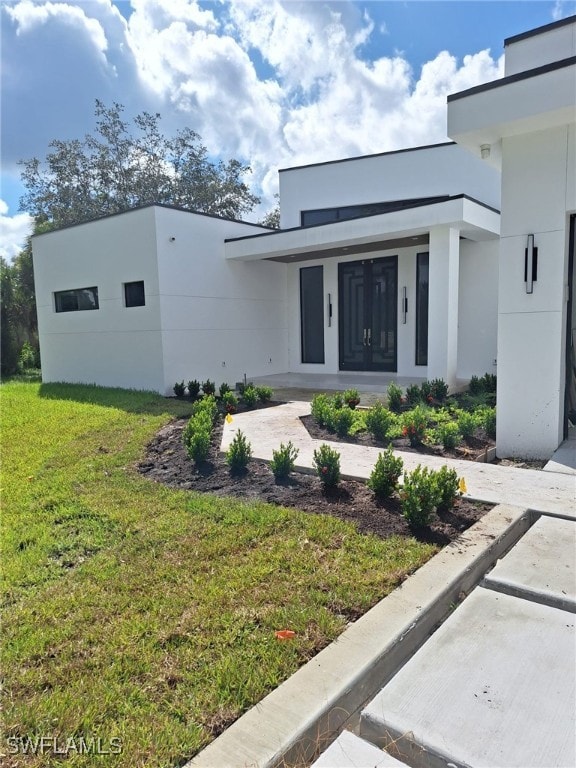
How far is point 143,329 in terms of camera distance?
35.1ft

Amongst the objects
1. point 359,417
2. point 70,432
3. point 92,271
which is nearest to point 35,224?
point 92,271

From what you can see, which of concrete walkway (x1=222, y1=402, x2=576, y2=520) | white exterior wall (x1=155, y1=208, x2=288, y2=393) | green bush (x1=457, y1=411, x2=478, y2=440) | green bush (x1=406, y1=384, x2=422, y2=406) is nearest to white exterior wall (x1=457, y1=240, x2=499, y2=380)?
green bush (x1=406, y1=384, x2=422, y2=406)

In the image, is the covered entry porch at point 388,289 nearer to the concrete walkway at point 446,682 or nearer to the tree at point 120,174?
the concrete walkway at point 446,682

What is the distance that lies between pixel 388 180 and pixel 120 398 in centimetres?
886

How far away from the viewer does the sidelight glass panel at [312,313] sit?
1304cm

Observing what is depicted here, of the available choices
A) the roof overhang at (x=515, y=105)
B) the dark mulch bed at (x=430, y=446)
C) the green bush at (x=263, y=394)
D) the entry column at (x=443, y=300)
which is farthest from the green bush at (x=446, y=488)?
the entry column at (x=443, y=300)

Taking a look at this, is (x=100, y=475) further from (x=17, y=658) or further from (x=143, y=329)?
(x=143, y=329)

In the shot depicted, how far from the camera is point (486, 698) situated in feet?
5.95

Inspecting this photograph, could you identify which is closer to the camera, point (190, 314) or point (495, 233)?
point (495, 233)

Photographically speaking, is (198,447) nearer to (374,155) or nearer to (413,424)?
(413,424)

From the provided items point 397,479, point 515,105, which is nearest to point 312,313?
point 515,105

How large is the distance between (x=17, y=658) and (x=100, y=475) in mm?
2873

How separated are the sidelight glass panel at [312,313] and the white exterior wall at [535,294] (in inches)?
Answer: 313

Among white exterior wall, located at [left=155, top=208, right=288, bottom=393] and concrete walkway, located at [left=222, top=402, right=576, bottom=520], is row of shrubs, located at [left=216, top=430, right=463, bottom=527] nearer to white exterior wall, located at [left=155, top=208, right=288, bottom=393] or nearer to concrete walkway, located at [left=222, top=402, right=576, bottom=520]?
concrete walkway, located at [left=222, top=402, right=576, bottom=520]
